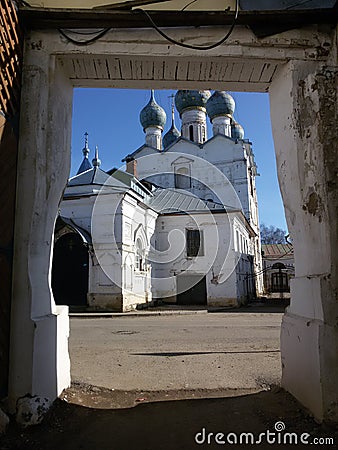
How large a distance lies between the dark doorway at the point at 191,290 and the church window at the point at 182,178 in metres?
9.86

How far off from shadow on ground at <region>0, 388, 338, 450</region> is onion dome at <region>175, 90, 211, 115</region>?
101 ft

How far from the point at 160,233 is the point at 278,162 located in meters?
18.3

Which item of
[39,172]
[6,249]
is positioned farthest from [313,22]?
[6,249]

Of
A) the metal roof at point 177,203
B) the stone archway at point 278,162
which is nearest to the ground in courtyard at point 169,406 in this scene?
the stone archway at point 278,162

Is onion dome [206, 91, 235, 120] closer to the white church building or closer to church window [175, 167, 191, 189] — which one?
the white church building

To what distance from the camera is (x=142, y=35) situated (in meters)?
3.76

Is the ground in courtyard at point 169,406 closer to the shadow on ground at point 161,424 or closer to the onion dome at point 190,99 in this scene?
A: the shadow on ground at point 161,424

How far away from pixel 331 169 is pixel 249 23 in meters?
1.60

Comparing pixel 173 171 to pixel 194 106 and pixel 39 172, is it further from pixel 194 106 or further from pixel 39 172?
pixel 39 172

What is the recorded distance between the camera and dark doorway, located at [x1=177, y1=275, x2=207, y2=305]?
21.2m

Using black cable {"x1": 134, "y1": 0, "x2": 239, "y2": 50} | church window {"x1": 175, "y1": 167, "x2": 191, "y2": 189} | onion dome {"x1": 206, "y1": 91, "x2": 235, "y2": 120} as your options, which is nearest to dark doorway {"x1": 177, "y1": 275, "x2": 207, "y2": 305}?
church window {"x1": 175, "y1": 167, "x2": 191, "y2": 189}

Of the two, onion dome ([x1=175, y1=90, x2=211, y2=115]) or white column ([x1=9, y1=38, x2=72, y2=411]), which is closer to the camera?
white column ([x1=9, y1=38, x2=72, y2=411])

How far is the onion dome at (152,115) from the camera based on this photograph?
111ft

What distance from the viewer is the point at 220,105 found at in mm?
31641
